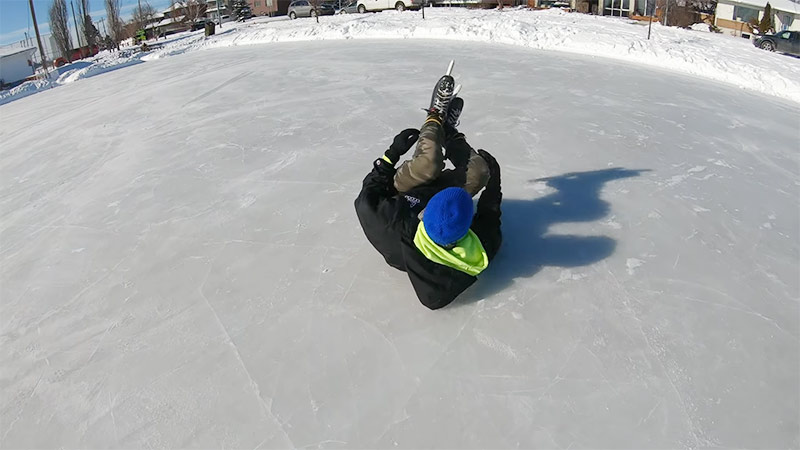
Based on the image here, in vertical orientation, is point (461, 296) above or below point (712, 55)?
below

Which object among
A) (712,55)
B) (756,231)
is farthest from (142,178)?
(712,55)

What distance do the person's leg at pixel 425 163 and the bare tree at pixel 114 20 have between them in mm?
31983

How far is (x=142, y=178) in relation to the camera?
12.7 ft

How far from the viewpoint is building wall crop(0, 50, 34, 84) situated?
25766 millimetres

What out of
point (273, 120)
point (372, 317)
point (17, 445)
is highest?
point (273, 120)

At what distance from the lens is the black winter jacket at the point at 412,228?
6.86ft

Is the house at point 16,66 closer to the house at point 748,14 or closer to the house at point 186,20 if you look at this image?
the house at point 186,20

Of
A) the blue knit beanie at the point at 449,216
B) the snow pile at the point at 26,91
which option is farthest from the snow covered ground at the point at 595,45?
the blue knit beanie at the point at 449,216

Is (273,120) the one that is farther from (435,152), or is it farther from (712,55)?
(712,55)

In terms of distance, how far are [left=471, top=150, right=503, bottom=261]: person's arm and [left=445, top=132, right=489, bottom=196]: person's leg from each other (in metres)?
0.04

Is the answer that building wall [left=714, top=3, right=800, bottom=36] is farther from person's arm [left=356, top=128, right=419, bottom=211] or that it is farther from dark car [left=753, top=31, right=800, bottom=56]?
person's arm [left=356, top=128, right=419, bottom=211]

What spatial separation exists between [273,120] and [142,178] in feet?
4.79

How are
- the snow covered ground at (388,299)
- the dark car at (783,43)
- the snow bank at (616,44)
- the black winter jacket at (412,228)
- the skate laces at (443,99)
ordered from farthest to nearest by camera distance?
the dark car at (783,43) → the snow bank at (616,44) → the skate laces at (443,99) → the black winter jacket at (412,228) → the snow covered ground at (388,299)

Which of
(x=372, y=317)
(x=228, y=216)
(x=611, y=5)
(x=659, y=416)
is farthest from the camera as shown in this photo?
(x=611, y=5)
